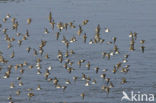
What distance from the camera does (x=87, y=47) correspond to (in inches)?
2392

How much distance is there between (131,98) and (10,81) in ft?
32.9

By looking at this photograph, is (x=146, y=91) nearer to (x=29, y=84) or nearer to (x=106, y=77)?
(x=106, y=77)

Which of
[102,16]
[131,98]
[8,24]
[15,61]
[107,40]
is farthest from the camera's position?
[102,16]

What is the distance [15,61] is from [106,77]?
Result: 932cm

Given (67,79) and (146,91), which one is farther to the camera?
(67,79)

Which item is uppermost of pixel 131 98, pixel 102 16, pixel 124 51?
pixel 102 16

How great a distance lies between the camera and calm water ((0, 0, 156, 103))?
154ft

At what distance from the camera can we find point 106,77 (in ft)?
166

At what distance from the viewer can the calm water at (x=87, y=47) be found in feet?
154

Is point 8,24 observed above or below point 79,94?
above

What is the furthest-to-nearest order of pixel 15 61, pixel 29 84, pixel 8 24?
pixel 8 24 < pixel 15 61 < pixel 29 84

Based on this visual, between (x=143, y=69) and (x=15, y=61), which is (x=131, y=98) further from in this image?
(x=15, y=61)

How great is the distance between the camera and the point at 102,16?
269 feet

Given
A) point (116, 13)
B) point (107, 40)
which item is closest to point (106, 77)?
point (107, 40)
